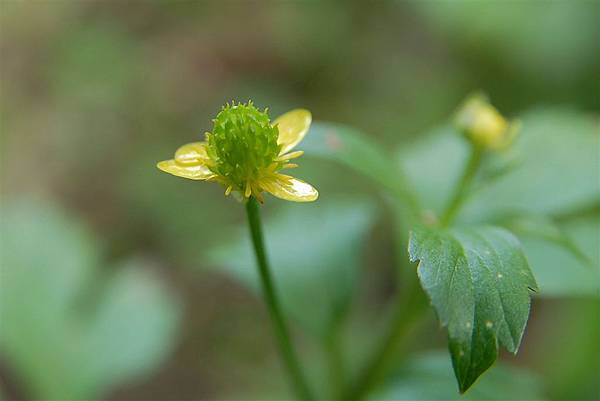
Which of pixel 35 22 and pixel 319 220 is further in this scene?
pixel 35 22

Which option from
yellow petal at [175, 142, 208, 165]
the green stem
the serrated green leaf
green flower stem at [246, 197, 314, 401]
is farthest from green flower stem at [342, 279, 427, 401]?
yellow petal at [175, 142, 208, 165]

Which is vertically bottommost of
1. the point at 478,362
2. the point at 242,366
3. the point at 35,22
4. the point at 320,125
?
the point at 242,366

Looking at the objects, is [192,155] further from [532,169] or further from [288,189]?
[532,169]

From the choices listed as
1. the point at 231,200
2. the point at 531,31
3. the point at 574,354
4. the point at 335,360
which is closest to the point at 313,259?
the point at 335,360

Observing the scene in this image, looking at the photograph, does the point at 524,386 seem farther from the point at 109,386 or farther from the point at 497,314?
the point at 109,386

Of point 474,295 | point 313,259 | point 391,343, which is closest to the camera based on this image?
point 474,295

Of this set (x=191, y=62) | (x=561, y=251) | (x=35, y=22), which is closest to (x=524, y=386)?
(x=561, y=251)

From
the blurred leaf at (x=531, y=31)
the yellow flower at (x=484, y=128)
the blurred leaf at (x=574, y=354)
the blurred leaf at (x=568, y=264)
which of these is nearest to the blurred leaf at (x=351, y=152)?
the yellow flower at (x=484, y=128)
